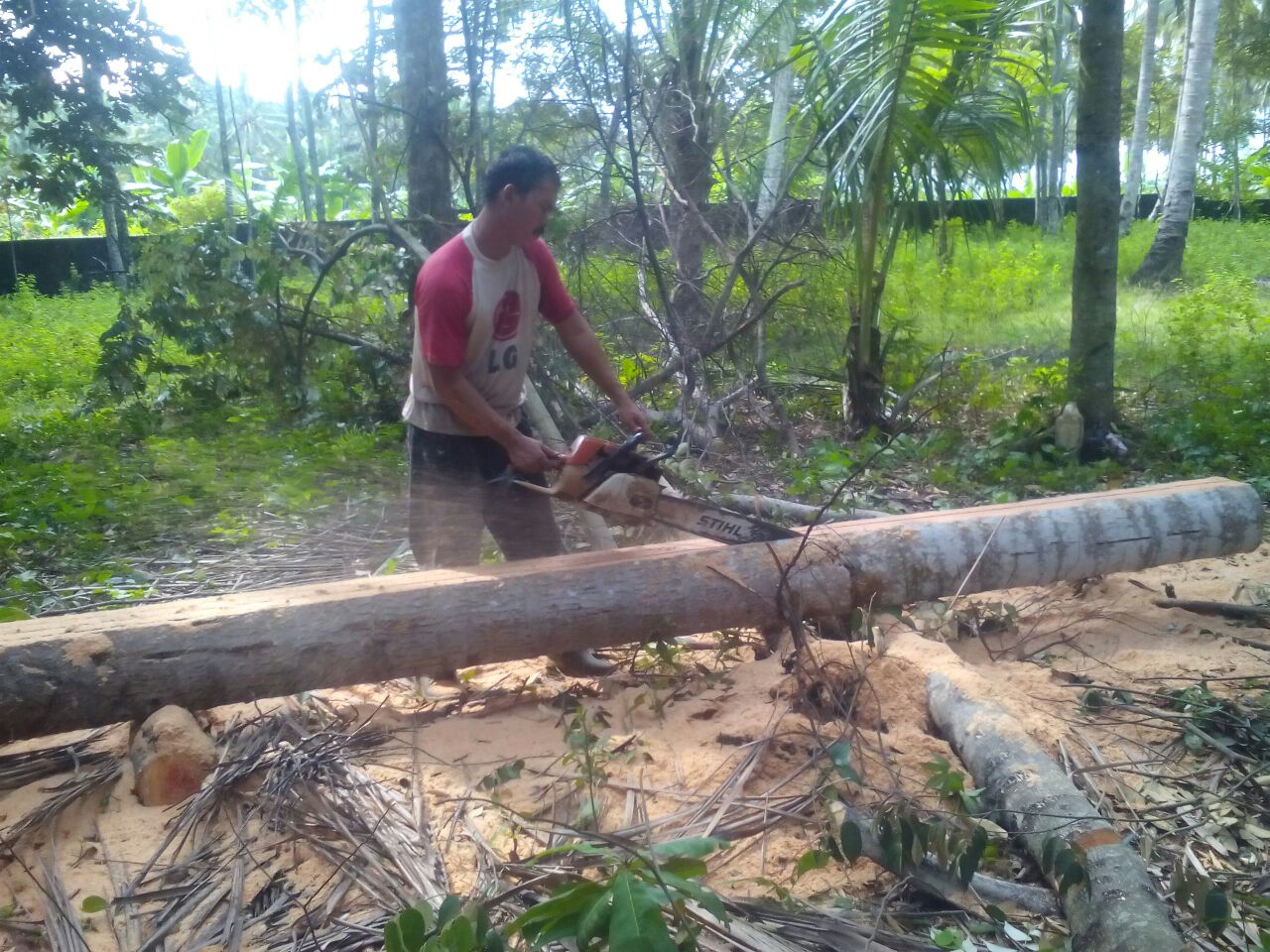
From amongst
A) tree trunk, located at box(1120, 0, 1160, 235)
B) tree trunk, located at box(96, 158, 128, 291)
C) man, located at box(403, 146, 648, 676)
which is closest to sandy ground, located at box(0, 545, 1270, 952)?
man, located at box(403, 146, 648, 676)

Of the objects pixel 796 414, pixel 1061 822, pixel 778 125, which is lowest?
pixel 1061 822

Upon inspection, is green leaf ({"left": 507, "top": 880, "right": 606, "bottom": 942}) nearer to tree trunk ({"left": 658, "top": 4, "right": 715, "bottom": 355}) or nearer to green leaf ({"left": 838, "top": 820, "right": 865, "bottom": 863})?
green leaf ({"left": 838, "top": 820, "right": 865, "bottom": 863})

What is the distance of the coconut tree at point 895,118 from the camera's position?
6254 mm

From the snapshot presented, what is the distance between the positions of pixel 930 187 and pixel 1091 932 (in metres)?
5.96

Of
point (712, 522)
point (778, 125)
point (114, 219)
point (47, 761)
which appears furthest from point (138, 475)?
point (114, 219)

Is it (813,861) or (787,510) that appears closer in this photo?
(813,861)

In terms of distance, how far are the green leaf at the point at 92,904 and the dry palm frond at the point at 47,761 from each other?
26.4 inches

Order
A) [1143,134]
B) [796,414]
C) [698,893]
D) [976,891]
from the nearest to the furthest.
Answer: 1. [698,893]
2. [976,891]
3. [796,414]
4. [1143,134]

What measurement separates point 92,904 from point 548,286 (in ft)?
8.29

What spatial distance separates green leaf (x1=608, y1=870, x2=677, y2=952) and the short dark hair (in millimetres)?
2386

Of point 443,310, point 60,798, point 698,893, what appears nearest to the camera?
point 698,893

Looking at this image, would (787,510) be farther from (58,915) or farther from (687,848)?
(58,915)

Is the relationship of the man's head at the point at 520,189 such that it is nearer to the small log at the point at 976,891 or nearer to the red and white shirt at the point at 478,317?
the red and white shirt at the point at 478,317

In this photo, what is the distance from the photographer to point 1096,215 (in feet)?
20.6
